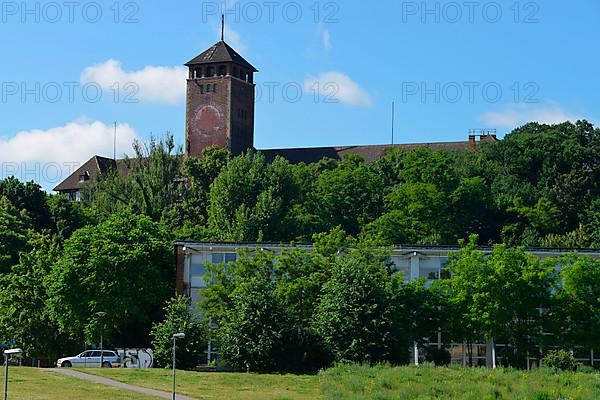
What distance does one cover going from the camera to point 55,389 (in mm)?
47469

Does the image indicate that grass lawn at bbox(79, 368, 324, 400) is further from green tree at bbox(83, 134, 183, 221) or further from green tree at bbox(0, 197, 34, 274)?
green tree at bbox(83, 134, 183, 221)

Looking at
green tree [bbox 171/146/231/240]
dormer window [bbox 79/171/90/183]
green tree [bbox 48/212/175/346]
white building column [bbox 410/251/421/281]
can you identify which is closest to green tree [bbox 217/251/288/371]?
green tree [bbox 48/212/175/346]

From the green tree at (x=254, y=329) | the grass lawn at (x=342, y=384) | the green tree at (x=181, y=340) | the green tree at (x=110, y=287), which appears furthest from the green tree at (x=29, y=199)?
the grass lawn at (x=342, y=384)

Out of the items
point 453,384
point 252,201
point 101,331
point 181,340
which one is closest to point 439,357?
point 453,384

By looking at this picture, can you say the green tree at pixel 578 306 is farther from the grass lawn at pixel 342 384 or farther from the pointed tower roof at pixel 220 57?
the pointed tower roof at pixel 220 57

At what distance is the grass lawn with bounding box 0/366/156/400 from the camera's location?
44625mm

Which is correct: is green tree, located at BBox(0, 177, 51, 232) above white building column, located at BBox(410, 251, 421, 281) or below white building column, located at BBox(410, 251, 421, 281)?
above

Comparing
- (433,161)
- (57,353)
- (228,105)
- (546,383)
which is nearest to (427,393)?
(546,383)

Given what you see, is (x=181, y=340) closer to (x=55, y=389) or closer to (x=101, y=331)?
(x=101, y=331)

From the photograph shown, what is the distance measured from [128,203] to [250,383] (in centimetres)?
5738

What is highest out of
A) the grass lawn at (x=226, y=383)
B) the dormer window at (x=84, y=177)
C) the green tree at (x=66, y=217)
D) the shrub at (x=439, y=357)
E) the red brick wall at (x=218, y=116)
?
the red brick wall at (x=218, y=116)

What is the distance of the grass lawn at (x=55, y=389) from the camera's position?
146 feet

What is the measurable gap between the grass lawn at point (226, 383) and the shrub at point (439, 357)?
9.11m

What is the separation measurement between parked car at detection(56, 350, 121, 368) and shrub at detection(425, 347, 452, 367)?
17178 mm
